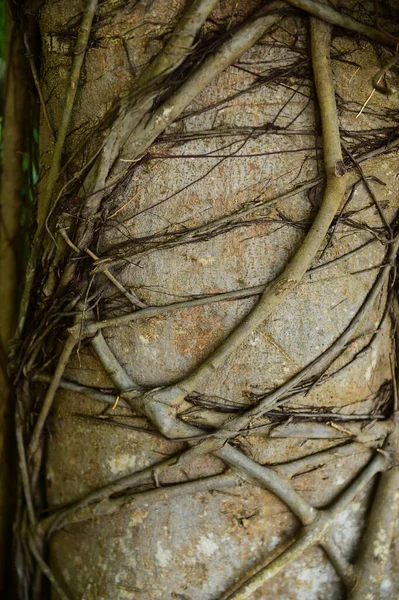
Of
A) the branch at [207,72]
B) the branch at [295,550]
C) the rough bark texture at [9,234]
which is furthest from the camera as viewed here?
the rough bark texture at [9,234]

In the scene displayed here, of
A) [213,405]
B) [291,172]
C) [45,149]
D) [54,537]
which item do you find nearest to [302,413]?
[213,405]

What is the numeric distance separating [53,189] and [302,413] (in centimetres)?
82

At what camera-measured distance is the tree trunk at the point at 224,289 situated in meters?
1.45

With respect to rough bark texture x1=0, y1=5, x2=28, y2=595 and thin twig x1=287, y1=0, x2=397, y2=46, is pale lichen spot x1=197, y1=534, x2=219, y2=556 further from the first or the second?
thin twig x1=287, y1=0, x2=397, y2=46

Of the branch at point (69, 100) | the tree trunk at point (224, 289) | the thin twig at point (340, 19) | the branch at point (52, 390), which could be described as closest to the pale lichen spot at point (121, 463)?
the tree trunk at point (224, 289)

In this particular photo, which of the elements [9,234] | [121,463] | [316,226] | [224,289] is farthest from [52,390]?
[316,226]

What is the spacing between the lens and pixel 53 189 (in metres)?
1.56

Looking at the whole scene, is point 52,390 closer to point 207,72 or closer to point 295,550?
point 295,550

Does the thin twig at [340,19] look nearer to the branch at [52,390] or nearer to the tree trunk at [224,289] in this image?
the tree trunk at [224,289]

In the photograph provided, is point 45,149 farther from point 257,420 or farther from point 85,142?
point 257,420

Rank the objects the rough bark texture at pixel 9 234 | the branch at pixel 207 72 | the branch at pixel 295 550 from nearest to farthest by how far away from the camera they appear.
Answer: the branch at pixel 207 72 → the branch at pixel 295 550 → the rough bark texture at pixel 9 234

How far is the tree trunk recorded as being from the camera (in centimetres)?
145

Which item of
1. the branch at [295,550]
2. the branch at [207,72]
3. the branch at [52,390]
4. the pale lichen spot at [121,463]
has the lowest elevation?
the branch at [295,550]

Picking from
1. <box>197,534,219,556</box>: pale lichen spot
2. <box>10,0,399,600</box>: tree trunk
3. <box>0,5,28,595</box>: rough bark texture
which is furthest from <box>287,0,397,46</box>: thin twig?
<box>197,534,219,556</box>: pale lichen spot
